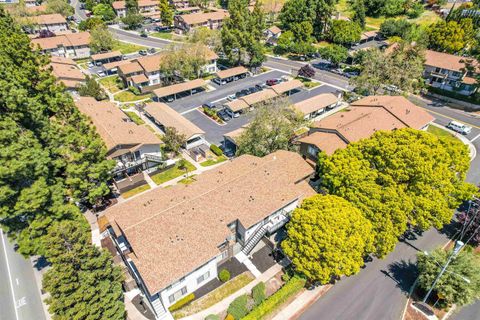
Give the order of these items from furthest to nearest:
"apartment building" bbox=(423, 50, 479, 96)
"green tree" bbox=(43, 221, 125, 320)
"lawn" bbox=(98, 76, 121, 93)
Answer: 1. "lawn" bbox=(98, 76, 121, 93)
2. "apartment building" bbox=(423, 50, 479, 96)
3. "green tree" bbox=(43, 221, 125, 320)

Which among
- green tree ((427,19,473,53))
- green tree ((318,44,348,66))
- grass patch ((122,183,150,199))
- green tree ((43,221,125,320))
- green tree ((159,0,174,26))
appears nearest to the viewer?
green tree ((43,221,125,320))

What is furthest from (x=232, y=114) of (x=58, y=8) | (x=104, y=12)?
(x=58, y=8)

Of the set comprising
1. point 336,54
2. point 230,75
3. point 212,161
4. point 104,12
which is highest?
point 104,12

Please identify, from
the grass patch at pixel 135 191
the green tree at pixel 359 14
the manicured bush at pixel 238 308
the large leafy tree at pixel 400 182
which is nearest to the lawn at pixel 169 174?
the grass patch at pixel 135 191

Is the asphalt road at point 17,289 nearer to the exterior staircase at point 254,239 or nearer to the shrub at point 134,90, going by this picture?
the exterior staircase at point 254,239

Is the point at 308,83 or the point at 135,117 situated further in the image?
the point at 308,83

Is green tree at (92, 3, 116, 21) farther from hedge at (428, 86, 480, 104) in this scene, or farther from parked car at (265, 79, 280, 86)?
hedge at (428, 86, 480, 104)

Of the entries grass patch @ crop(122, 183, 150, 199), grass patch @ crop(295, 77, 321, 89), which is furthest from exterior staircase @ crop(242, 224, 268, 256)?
grass patch @ crop(295, 77, 321, 89)

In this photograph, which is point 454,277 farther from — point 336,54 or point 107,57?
point 107,57
